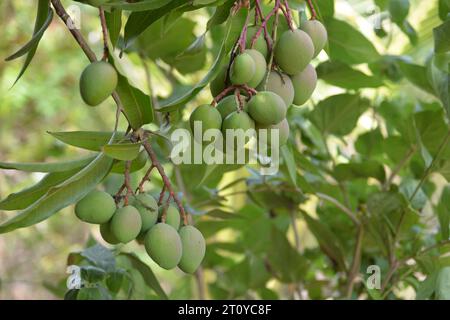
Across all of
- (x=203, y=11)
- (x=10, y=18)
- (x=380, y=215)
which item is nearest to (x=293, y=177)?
(x=380, y=215)

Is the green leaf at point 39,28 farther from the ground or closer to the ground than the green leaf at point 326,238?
farther from the ground

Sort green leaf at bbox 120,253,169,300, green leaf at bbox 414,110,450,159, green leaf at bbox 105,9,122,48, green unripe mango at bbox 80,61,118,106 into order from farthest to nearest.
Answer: green leaf at bbox 414,110,450,159
green leaf at bbox 120,253,169,300
green leaf at bbox 105,9,122,48
green unripe mango at bbox 80,61,118,106

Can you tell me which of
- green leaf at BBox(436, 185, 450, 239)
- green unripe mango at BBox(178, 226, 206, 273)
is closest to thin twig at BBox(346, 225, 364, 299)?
green leaf at BBox(436, 185, 450, 239)

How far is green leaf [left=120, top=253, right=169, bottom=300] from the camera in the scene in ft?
2.12

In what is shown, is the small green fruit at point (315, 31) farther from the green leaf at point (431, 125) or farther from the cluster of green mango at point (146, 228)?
the green leaf at point (431, 125)

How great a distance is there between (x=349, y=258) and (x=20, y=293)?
220cm

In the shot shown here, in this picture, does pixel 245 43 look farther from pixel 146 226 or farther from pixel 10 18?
pixel 10 18

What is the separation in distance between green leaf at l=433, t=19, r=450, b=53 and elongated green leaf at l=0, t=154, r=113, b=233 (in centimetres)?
26

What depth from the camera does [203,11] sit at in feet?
3.30

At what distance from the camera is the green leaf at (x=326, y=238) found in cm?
83

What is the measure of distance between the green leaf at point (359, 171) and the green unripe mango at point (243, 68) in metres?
0.40

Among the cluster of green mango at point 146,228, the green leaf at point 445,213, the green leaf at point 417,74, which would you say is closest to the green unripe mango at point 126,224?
the cluster of green mango at point 146,228

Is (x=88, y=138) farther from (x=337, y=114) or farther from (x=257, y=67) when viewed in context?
(x=337, y=114)

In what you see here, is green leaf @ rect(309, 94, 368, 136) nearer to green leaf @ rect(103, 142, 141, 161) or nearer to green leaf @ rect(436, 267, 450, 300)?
green leaf @ rect(436, 267, 450, 300)
